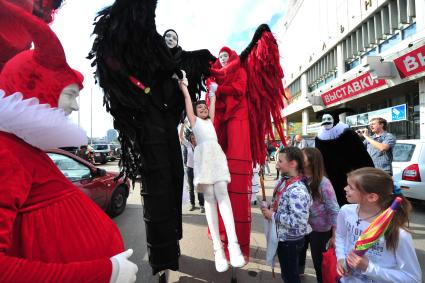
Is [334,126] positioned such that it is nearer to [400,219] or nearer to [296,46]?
[400,219]

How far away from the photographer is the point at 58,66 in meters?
0.98

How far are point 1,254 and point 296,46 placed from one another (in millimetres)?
30126

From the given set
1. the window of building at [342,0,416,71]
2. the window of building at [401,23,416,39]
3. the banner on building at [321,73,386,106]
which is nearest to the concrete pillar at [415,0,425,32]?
the window of building at [342,0,416,71]

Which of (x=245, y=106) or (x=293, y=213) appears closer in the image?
(x=293, y=213)

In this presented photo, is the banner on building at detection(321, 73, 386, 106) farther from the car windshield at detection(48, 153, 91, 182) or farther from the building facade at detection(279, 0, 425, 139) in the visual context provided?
the car windshield at detection(48, 153, 91, 182)

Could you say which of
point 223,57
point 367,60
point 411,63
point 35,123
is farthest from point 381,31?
point 35,123

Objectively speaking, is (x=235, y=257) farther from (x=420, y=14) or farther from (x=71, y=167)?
(x=420, y=14)

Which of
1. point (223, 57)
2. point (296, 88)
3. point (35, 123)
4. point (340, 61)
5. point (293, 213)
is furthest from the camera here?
point (296, 88)

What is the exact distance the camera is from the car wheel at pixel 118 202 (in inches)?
200

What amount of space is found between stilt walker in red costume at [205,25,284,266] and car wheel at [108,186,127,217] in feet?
10.9

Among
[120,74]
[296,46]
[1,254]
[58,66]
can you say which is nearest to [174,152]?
[120,74]

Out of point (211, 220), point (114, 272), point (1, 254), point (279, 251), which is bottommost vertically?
point (279, 251)

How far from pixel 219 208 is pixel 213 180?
0.26 m

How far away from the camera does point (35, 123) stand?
0.88 meters
